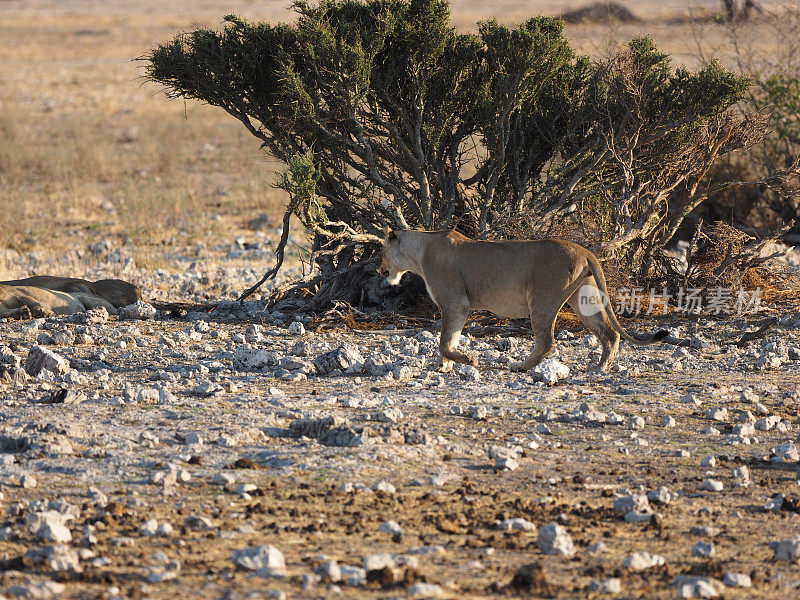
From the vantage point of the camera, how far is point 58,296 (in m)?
11.2

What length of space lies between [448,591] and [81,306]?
26.9ft

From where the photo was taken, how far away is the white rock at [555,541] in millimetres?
4449

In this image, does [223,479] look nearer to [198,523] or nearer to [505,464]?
[198,523]

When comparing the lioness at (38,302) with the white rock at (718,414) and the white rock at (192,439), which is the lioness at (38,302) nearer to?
the white rock at (192,439)

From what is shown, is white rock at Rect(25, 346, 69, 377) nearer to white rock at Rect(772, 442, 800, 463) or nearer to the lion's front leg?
the lion's front leg

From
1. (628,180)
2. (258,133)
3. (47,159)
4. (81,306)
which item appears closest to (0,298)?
(81,306)

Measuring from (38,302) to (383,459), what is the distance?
6.40m

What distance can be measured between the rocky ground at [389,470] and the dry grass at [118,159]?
13.8 ft

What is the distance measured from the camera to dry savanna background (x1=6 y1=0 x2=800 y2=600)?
4.20m

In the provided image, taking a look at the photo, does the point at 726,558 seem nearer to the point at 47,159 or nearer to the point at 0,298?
the point at 0,298

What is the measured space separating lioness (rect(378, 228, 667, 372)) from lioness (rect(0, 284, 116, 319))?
4173 millimetres

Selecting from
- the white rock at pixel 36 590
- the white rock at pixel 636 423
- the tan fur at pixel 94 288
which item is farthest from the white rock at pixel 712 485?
the tan fur at pixel 94 288

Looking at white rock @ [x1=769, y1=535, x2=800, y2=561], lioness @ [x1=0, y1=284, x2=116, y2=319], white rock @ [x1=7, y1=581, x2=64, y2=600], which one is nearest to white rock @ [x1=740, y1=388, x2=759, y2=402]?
white rock @ [x1=769, y1=535, x2=800, y2=561]

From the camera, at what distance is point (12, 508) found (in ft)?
16.1
